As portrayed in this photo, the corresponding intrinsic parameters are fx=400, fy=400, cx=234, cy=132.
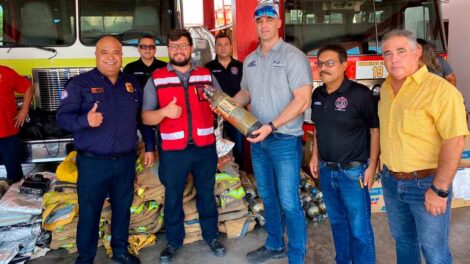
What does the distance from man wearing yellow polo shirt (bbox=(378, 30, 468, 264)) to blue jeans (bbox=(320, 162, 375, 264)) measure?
321 millimetres

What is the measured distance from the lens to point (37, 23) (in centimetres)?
477

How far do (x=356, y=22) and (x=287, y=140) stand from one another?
3.22 m

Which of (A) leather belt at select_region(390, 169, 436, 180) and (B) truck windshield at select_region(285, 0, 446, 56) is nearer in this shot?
(A) leather belt at select_region(390, 169, 436, 180)

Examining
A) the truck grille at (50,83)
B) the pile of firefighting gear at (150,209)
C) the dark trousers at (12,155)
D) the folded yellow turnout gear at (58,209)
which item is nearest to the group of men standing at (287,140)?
the pile of firefighting gear at (150,209)

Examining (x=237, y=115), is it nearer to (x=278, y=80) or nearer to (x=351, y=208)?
(x=278, y=80)

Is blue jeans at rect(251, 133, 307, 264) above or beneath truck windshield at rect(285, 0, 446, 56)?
beneath

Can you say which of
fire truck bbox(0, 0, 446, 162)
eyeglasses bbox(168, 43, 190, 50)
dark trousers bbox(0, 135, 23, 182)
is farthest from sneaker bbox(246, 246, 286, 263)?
dark trousers bbox(0, 135, 23, 182)

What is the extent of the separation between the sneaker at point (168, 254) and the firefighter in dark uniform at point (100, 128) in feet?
1.85

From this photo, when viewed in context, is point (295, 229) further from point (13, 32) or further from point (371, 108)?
point (13, 32)

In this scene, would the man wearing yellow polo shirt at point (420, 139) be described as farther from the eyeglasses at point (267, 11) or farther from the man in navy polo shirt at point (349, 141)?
the eyeglasses at point (267, 11)

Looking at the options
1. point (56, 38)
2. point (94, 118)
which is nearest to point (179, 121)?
point (94, 118)

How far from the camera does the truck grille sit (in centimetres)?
476

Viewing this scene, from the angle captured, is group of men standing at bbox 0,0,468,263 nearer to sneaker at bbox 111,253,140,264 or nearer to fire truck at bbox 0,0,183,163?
sneaker at bbox 111,253,140,264

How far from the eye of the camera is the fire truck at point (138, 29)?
4.71 m
